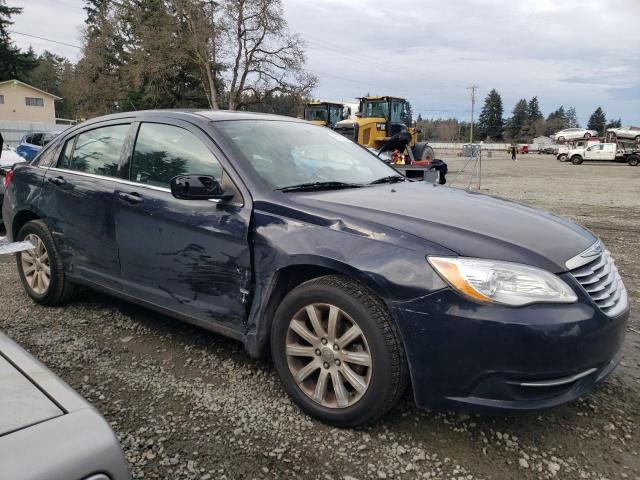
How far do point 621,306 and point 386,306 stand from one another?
3.83ft

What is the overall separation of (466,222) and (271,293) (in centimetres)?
106

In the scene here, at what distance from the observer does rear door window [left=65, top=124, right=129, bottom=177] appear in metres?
3.59

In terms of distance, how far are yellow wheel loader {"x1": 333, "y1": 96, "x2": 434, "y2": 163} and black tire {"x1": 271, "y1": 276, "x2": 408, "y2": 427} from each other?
526 inches

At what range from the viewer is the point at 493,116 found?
12556 cm

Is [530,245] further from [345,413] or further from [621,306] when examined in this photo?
[345,413]

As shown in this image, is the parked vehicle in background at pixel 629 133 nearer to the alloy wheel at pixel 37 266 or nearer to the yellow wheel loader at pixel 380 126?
the yellow wheel loader at pixel 380 126

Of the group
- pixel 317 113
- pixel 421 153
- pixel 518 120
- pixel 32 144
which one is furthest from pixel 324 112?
pixel 518 120

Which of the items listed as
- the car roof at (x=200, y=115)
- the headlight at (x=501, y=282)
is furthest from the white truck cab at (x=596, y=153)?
the headlight at (x=501, y=282)

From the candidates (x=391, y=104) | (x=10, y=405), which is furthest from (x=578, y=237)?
(x=391, y=104)

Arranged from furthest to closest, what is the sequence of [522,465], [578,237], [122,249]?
[122,249], [578,237], [522,465]

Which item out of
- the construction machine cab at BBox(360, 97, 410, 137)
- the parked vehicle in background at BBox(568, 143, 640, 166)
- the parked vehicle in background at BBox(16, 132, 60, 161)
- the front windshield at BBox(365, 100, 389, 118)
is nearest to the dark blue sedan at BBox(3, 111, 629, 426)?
the parked vehicle in background at BBox(16, 132, 60, 161)

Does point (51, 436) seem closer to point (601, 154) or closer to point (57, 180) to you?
point (57, 180)

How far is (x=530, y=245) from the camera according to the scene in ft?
7.75

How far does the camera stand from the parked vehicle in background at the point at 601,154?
40.7 metres
